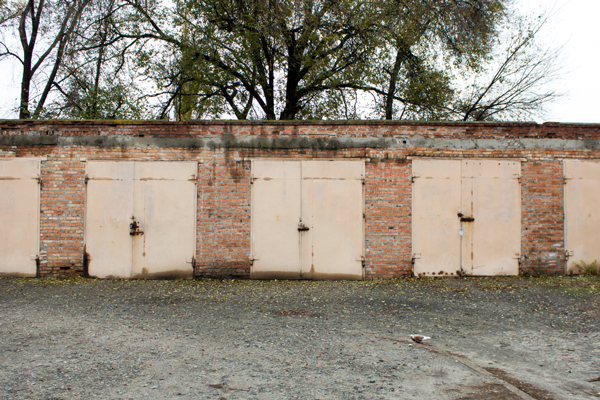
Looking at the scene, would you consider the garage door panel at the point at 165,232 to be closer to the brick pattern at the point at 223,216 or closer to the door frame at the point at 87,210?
the door frame at the point at 87,210

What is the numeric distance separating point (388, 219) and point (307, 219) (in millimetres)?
1561

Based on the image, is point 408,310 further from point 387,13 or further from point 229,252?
point 387,13

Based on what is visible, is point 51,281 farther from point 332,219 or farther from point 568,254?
point 568,254

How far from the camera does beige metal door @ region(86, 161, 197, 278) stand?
7.57 meters

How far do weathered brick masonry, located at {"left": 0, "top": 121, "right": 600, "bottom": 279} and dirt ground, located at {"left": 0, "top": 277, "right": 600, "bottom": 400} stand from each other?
0.89m

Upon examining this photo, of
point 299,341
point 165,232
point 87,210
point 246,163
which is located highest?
point 246,163

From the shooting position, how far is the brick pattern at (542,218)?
25.4 ft

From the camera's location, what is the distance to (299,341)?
4227 millimetres

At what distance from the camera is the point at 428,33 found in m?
13.1

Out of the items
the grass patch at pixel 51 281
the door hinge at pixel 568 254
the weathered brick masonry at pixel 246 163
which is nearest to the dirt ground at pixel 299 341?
the grass patch at pixel 51 281

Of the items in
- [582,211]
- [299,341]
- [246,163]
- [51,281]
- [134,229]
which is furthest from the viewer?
[582,211]

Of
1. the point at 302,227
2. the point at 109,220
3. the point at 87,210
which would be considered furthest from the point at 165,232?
the point at 302,227

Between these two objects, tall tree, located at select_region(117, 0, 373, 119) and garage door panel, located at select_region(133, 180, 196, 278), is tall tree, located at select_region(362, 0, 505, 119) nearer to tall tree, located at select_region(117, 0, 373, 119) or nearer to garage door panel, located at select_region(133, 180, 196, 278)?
tall tree, located at select_region(117, 0, 373, 119)

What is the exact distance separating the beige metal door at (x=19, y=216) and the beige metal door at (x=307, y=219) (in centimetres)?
421
